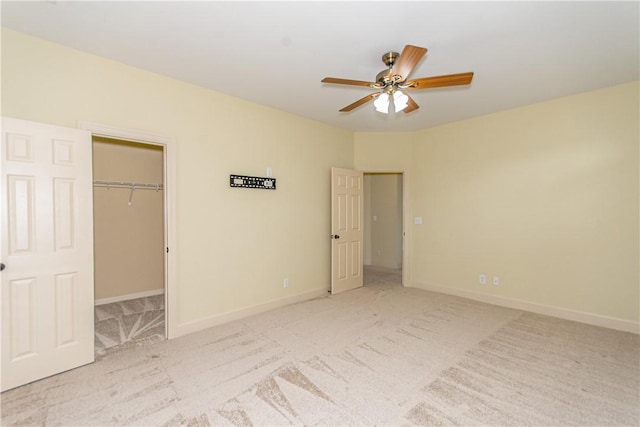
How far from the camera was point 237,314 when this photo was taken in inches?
142

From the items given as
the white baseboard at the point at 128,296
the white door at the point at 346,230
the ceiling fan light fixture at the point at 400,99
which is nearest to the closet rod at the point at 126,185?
the white baseboard at the point at 128,296

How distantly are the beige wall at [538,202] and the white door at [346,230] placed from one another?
3.20 feet

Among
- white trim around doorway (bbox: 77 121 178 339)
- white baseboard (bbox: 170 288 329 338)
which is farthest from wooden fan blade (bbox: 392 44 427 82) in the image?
white baseboard (bbox: 170 288 329 338)

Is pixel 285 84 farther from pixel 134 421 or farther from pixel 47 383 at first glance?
pixel 47 383

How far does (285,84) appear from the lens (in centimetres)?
323

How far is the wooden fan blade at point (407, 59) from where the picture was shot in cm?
185

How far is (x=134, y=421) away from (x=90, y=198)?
1.80 m

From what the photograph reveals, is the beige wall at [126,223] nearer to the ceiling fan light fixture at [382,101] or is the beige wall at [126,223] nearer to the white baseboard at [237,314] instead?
the white baseboard at [237,314]

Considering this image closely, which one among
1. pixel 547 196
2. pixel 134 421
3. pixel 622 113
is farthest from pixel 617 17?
pixel 134 421

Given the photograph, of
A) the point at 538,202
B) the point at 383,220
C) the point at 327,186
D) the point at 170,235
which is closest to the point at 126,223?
the point at 170,235

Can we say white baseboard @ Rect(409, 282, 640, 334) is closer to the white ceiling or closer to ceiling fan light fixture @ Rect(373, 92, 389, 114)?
the white ceiling

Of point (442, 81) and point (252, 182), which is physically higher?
point (442, 81)

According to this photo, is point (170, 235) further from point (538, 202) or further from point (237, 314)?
point (538, 202)

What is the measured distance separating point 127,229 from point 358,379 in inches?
161
